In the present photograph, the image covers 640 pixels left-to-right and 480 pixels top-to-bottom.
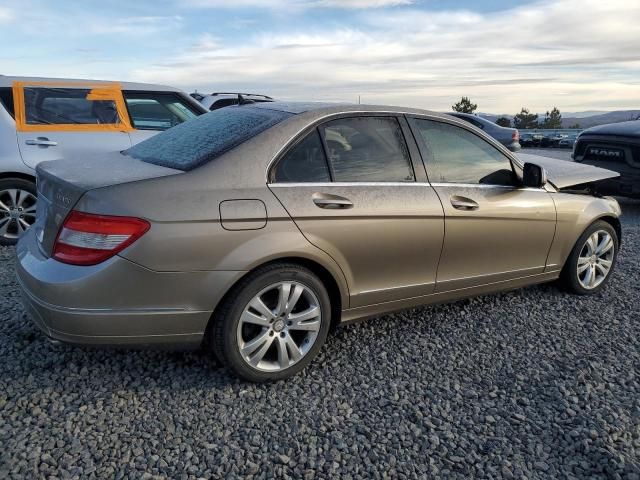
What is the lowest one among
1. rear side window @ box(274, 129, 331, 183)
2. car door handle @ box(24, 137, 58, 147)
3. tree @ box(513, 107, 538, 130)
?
tree @ box(513, 107, 538, 130)

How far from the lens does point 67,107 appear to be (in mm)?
A: 5707

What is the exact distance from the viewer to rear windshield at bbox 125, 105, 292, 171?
2.97 meters

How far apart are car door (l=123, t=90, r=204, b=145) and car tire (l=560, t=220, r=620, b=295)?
4.17 metres

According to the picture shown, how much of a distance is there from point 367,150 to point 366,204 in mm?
390

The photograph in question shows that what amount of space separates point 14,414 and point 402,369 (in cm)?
205

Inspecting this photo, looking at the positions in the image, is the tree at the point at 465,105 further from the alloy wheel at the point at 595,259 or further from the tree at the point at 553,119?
the alloy wheel at the point at 595,259

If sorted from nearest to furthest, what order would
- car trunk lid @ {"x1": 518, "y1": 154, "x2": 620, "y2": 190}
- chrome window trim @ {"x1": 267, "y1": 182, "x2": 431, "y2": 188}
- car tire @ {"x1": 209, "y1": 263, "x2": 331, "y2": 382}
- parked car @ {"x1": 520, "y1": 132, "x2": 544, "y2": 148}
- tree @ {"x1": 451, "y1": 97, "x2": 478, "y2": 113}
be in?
car tire @ {"x1": 209, "y1": 263, "x2": 331, "y2": 382}
chrome window trim @ {"x1": 267, "y1": 182, "x2": 431, "y2": 188}
car trunk lid @ {"x1": 518, "y1": 154, "x2": 620, "y2": 190}
parked car @ {"x1": 520, "y1": 132, "x2": 544, "y2": 148}
tree @ {"x1": 451, "y1": 97, "x2": 478, "y2": 113}

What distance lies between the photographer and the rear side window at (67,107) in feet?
18.2

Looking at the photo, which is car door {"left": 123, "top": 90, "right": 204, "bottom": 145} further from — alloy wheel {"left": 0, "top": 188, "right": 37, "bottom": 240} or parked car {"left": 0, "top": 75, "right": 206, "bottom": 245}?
alloy wheel {"left": 0, "top": 188, "right": 37, "bottom": 240}

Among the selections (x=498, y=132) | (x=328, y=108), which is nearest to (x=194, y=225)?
(x=328, y=108)

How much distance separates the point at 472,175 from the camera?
3.75 meters

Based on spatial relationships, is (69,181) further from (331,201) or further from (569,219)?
(569,219)

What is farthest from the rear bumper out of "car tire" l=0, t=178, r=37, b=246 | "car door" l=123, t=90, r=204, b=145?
"car door" l=123, t=90, r=204, b=145

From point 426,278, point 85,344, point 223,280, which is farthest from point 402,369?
point 85,344
